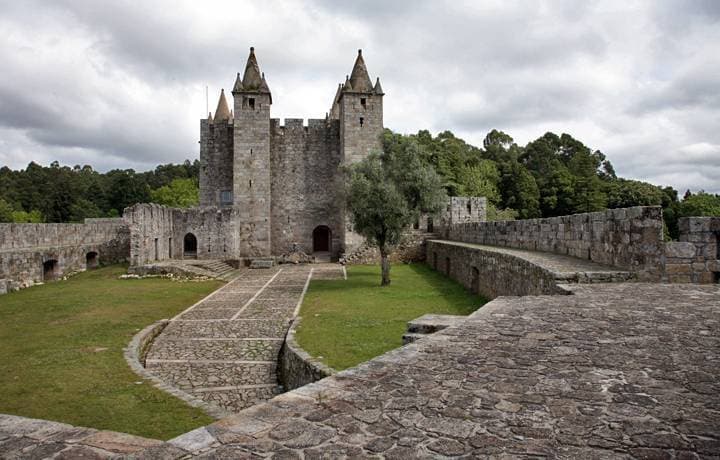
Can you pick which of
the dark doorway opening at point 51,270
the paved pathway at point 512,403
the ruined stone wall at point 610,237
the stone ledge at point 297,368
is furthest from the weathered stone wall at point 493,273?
the dark doorway opening at point 51,270

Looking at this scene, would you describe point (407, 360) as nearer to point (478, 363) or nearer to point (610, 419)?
point (478, 363)

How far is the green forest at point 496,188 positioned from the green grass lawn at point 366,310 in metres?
25.8

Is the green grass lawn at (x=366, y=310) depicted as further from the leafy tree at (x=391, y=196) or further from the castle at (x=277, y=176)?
the castle at (x=277, y=176)

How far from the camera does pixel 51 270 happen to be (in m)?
20.4

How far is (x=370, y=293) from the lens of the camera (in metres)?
15.5

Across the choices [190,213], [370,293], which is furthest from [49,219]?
[370,293]

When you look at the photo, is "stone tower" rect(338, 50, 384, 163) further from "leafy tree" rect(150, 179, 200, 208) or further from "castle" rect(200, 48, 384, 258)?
"leafy tree" rect(150, 179, 200, 208)

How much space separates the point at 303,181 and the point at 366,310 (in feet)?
65.3

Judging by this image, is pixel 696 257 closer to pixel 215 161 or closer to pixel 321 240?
pixel 215 161

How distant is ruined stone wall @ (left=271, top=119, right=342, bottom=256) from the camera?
102 ft

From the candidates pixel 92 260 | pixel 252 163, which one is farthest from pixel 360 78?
pixel 92 260

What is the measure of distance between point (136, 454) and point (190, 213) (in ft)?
88.2

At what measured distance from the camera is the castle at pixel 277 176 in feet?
96.8

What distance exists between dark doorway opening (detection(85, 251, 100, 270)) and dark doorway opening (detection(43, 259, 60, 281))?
415cm
